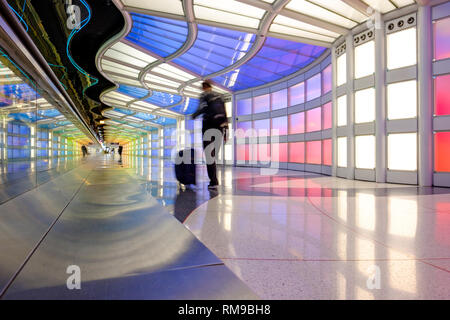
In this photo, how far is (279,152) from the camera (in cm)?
1773

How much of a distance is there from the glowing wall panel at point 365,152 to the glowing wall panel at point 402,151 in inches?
24.4

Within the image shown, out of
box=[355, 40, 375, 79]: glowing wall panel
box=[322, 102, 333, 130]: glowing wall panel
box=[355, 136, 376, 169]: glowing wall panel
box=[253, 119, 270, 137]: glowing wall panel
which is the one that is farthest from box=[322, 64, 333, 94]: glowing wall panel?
box=[253, 119, 270, 137]: glowing wall panel

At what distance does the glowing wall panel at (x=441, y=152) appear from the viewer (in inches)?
316

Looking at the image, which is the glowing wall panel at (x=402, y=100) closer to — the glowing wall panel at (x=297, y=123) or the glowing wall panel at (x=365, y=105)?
the glowing wall panel at (x=365, y=105)

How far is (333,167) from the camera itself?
38.2 ft

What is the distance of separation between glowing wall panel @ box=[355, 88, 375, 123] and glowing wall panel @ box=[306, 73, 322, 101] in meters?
4.03

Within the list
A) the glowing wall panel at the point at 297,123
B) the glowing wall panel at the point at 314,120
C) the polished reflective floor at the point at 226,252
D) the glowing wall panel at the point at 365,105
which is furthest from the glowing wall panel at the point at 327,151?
the polished reflective floor at the point at 226,252

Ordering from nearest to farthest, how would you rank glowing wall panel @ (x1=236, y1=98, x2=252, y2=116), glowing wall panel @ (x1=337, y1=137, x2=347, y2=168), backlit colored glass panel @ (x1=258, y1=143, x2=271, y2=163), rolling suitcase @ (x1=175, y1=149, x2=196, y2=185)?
rolling suitcase @ (x1=175, y1=149, x2=196, y2=185) < glowing wall panel @ (x1=337, y1=137, x2=347, y2=168) < backlit colored glass panel @ (x1=258, y1=143, x2=271, y2=163) < glowing wall panel @ (x1=236, y1=98, x2=252, y2=116)

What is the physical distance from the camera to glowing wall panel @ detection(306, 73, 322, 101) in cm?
1400

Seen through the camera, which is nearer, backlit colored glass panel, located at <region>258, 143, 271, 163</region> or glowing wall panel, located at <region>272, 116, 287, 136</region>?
glowing wall panel, located at <region>272, 116, 287, 136</region>

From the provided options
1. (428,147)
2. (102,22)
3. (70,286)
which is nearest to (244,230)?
(70,286)

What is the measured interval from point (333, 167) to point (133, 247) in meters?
11.1

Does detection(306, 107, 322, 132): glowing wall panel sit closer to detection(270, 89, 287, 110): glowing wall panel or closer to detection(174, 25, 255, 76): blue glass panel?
detection(270, 89, 287, 110): glowing wall panel
